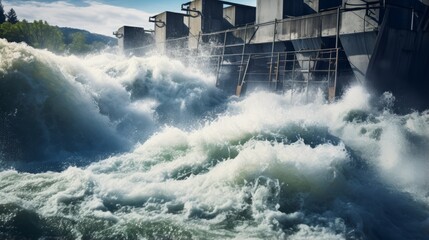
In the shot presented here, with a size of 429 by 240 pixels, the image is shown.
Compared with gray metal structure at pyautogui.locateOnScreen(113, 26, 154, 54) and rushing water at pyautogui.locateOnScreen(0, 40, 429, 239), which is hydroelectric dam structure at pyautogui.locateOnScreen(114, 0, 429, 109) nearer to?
rushing water at pyautogui.locateOnScreen(0, 40, 429, 239)

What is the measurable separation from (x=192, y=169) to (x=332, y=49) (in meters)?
10.9

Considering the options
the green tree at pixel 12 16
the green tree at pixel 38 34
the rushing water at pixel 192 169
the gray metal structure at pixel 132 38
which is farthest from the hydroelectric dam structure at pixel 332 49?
the green tree at pixel 12 16

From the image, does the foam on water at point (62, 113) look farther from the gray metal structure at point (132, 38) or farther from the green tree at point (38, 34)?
the green tree at point (38, 34)

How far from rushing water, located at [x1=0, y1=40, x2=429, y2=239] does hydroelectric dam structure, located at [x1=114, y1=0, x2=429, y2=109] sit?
59.8 inches

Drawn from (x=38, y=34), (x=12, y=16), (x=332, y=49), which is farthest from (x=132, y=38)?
(x=12, y=16)

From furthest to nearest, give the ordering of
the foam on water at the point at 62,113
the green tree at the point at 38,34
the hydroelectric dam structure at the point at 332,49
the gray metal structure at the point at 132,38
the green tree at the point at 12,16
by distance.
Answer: the green tree at the point at 12,16 → the green tree at the point at 38,34 → the gray metal structure at the point at 132,38 → the hydroelectric dam structure at the point at 332,49 → the foam on water at the point at 62,113

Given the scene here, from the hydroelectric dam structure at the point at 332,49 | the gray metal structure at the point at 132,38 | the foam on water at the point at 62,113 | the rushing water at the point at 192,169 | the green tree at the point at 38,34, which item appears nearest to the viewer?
the rushing water at the point at 192,169

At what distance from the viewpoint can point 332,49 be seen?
16.2 metres

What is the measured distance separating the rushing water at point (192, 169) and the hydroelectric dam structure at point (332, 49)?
1.52 m

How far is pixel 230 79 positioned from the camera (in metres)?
24.3

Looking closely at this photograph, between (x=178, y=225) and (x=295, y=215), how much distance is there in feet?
7.84

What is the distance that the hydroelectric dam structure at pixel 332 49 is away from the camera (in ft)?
49.9

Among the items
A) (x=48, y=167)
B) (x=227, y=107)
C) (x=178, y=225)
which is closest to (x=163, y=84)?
(x=227, y=107)

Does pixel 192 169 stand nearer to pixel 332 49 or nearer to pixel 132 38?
pixel 332 49
